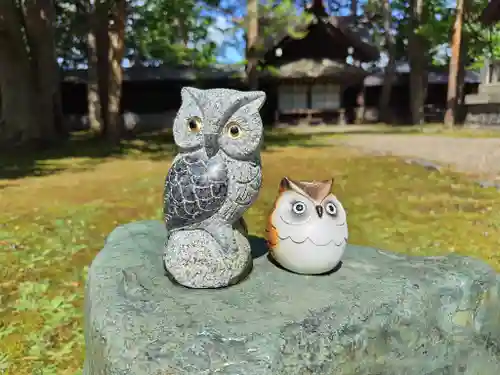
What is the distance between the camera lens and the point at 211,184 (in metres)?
2.56

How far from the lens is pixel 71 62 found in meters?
28.1

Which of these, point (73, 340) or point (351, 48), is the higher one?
point (351, 48)

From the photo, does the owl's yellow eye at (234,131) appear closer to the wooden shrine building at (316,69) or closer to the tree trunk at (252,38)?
the tree trunk at (252,38)

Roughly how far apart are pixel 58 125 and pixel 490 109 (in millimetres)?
17363

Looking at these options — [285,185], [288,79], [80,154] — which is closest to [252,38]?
[288,79]

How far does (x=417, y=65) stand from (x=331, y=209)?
993 inches

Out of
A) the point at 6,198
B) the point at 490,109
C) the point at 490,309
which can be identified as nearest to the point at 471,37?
the point at 490,109

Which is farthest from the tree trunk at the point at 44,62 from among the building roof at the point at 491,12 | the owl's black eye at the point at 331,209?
the owl's black eye at the point at 331,209

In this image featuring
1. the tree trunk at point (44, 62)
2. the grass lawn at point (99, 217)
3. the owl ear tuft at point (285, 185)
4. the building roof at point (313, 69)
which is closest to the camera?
the owl ear tuft at point (285, 185)

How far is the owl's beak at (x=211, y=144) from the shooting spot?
2551mm

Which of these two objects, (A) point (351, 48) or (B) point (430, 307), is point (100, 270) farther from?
(A) point (351, 48)

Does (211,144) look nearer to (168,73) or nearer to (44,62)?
(44,62)

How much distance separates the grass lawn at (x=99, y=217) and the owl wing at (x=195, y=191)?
1448 mm

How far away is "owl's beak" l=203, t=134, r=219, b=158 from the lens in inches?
100
